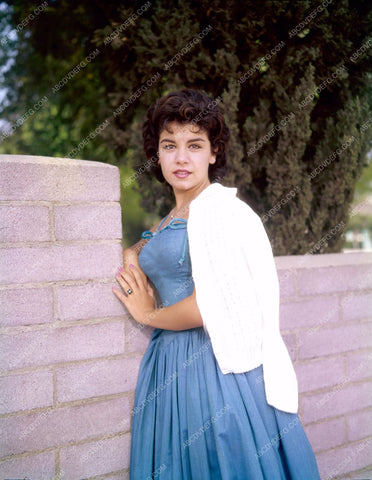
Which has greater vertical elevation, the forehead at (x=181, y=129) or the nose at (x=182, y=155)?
the forehead at (x=181, y=129)

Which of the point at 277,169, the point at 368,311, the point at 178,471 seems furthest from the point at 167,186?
the point at 178,471

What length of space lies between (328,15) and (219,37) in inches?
30.2

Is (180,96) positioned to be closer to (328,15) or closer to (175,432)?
(175,432)

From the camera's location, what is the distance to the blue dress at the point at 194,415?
1.75 meters

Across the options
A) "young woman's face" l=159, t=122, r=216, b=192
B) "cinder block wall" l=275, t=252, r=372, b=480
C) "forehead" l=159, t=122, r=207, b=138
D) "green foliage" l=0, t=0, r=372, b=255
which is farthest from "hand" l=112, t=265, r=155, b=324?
"green foliage" l=0, t=0, r=372, b=255

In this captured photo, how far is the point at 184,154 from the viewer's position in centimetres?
208

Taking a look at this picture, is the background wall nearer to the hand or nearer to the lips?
the hand

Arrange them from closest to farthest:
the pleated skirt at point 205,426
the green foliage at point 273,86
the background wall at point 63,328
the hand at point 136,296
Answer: the pleated skirt at point 205,426, the background wall at point 63,328, the hand at point 136,296, the green foliage at point 273,86

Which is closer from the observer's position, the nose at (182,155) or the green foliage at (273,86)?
the nose at (182,155)

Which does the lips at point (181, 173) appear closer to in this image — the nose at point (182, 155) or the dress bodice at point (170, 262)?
the nose at point (182, 155)

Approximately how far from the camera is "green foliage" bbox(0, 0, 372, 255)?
329cm

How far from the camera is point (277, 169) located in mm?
3359

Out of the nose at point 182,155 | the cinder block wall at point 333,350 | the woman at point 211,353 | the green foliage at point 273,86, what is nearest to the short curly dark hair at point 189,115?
the woman at point 211,353

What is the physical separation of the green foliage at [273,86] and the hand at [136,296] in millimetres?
1495
